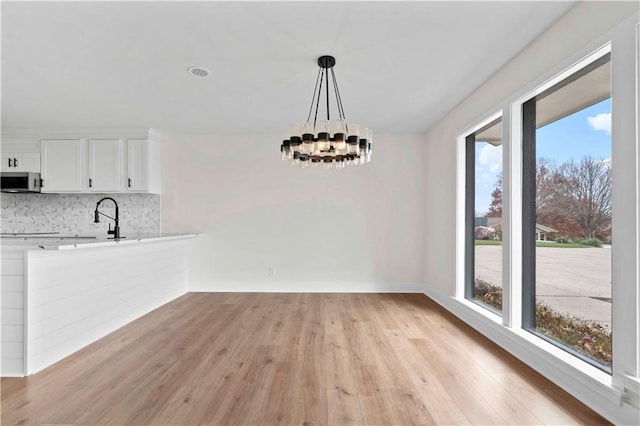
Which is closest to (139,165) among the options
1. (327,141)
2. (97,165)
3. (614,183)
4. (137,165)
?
(137,165)

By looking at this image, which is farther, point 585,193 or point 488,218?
point 488,218

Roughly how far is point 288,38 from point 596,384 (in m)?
3.15

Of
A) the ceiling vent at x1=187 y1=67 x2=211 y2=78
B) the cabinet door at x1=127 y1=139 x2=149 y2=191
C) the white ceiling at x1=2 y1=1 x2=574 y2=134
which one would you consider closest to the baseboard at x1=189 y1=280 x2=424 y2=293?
the cabinet door at x1=127 y1=139 x2=149 y2=191

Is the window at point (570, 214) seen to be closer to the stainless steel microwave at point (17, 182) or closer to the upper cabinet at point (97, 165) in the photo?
the upper cabinet at point (97, 165)

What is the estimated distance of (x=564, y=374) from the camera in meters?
2.08

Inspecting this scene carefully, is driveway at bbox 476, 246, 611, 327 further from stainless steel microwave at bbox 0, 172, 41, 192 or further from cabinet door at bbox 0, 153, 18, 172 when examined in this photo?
cabinet door at bbox 0, 153, 18, 172

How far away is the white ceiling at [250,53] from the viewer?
2.09 metres

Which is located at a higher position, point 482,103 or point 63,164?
point 482,103

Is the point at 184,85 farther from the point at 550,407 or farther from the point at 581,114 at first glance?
the point at 550,407

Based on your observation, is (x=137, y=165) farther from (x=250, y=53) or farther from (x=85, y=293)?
(x=250, y=53)

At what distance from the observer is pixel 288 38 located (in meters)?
2.38

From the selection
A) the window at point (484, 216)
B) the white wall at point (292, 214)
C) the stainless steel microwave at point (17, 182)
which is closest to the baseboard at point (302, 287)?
the white wall at point (292, 214)

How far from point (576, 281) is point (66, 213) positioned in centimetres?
671

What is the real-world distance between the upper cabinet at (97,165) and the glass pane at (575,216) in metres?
5.12
